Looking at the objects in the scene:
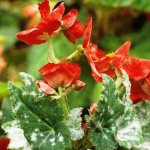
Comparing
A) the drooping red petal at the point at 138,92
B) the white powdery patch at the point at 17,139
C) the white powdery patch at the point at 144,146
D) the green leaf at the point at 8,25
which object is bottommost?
the white powdery patch at the point at 144,146

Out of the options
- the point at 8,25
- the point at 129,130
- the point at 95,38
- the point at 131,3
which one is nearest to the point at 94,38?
the point at 95,38

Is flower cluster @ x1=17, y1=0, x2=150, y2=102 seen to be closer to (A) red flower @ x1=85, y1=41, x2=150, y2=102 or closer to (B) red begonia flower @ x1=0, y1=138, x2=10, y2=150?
(A) red flower @ x1=85, y1=41, x2=150, y2=102

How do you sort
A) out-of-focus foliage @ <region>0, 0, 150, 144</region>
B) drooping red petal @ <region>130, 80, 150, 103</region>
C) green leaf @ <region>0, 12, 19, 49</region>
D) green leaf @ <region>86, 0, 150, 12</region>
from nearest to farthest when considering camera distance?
drooping red petal @ <region>130, 80, 150, 103</region>, green leaf @ <region>86, 0, 150, 12</region>, out-of-focus foliage @ <region>0, 0, 150, 144</region>, green leaf @ <region>0, 12, 19, 49</region>

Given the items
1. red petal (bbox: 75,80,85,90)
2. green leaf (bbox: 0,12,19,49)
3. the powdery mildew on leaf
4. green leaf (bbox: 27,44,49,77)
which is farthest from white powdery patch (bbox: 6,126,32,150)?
green leaf (bbox: 0,12,19,49)

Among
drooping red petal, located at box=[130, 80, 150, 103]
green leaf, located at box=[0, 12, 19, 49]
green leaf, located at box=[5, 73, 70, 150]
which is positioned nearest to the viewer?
green leaf, located at box=[5, 73, 70, 150]

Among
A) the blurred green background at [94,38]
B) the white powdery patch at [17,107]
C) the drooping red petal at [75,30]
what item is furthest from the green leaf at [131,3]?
the white powdery patch at [17,107]

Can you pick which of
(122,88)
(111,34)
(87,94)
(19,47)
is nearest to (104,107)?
(122,88)

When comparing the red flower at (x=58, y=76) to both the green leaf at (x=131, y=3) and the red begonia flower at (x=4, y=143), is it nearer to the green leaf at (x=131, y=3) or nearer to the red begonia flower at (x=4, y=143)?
the red begonia flower at (x=4, y=143)
